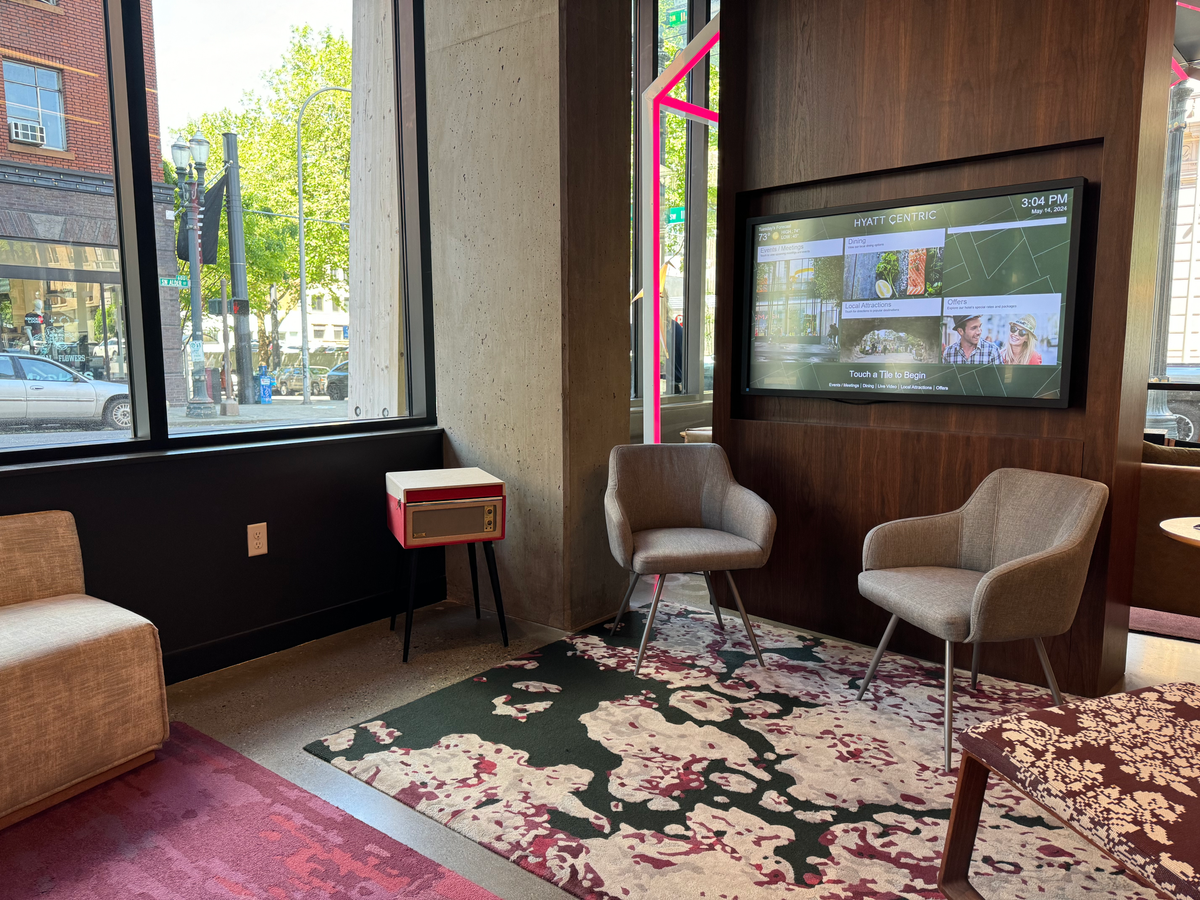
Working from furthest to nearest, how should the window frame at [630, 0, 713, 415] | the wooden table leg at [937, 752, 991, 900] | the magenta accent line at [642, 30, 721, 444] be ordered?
1. the window frame at [630, 0, 713, 415]
2. the magenta accent line at [642, 30, 721, 444]
3. the wooden table leg at [937, 752, 991, 900]

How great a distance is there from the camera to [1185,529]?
2549 mm

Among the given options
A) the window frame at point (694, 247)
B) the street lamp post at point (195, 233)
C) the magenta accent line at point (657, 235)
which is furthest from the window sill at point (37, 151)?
the window frame at point (694, 247)

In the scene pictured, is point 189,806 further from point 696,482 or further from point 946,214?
point 946,214

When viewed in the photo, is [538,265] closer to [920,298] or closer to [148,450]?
[920,298]

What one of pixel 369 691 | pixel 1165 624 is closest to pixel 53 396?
pixel 369 691

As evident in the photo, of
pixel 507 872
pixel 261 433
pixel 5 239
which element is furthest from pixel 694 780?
pixel 5 239

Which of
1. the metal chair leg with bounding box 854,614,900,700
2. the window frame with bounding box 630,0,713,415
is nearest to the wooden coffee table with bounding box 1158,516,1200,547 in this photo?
the metal chair leg with bounding box 854,614,900,700

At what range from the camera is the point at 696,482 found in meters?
3.57

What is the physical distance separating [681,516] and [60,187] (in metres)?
2.63

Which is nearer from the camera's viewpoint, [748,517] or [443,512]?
[443,512]

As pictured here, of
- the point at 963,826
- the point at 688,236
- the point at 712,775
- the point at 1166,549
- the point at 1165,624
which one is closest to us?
the point at 963,826

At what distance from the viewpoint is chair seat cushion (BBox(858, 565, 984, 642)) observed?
2.45 metres

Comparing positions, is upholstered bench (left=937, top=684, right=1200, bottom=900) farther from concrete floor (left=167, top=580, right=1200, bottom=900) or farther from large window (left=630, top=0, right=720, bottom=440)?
large window (left=630, top=0, right=720, bottom=440)

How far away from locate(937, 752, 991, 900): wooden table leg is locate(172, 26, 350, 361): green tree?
296 centimetres
